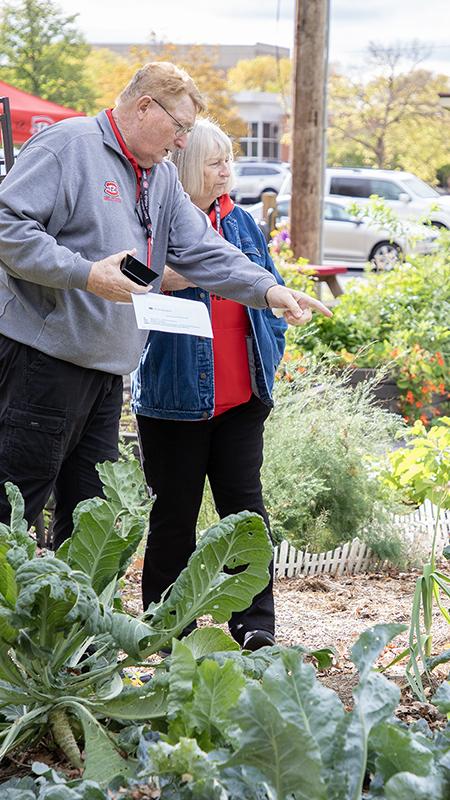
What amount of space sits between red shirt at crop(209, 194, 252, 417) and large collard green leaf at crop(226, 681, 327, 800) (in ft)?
7.17

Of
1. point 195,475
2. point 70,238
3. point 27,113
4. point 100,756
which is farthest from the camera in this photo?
point 27,113

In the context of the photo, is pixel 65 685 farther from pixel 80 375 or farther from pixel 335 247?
pixel 335 247

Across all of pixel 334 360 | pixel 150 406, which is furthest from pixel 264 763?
pixel 334 360

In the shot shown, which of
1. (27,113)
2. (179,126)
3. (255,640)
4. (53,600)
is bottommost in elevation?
(255,640)

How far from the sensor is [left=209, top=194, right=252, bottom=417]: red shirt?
3.52m

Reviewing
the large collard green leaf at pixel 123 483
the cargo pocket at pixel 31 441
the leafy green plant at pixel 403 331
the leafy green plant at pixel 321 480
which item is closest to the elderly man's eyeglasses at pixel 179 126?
the cargo pocket at pixel 31 441

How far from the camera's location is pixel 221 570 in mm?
1971

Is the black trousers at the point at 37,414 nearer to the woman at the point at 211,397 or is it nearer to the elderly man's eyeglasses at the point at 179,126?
the woman at the point at 211,397

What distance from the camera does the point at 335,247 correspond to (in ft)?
77.1

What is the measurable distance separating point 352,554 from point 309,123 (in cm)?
493

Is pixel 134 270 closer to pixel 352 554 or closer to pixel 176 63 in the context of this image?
pixel 352 554

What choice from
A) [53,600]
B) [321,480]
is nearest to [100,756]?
[53,600]

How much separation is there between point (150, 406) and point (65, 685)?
1.73 m

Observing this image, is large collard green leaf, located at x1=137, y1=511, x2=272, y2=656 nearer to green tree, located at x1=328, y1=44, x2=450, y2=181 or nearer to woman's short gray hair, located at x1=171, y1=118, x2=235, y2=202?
Answer: woman's short gray hair, located at x1=171, y1=118, x2=235, y2=202
